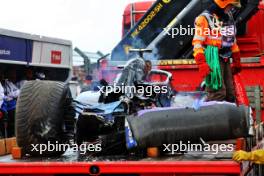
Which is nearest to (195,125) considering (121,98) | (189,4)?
(121,98)

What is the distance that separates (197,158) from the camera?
12.6 feet

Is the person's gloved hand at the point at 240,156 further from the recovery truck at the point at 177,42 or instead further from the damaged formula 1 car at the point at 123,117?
the recovery truck at the point at 177,42

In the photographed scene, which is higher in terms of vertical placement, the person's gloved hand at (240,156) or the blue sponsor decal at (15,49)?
the blue sponsor decal at (15,49)

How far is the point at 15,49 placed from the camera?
25.1ft

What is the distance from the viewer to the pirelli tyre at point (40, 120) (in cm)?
414

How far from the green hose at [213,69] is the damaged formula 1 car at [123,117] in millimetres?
424

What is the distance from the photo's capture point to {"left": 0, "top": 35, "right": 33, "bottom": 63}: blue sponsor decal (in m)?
7.36

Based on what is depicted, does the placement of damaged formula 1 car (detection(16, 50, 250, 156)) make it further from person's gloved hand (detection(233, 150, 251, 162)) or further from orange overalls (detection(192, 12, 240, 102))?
orange overalls (detection(192, 12, 240, 102))

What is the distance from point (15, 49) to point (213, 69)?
141 inches

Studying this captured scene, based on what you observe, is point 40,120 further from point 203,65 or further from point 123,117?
point 203,65

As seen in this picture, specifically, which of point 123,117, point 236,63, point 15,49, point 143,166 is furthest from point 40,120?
point 15,49

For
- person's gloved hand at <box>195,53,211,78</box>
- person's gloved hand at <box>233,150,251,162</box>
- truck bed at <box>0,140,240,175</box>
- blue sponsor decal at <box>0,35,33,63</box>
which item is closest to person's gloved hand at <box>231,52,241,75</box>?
person's gloved hand at <box>195,53,211,78</box>

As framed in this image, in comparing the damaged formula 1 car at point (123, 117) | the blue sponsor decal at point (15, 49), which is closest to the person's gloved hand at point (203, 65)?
the damaged formula 1 car at point (123, 117)

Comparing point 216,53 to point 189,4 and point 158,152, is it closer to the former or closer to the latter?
point 158,152
